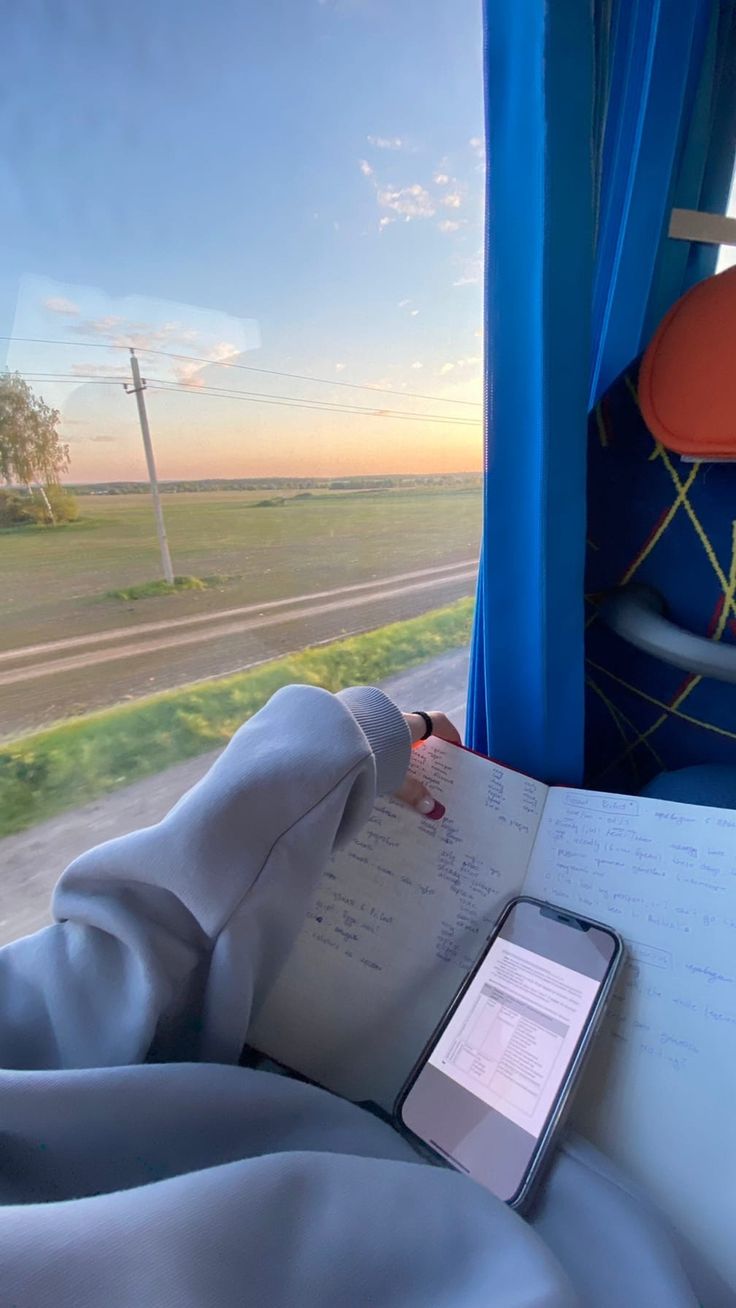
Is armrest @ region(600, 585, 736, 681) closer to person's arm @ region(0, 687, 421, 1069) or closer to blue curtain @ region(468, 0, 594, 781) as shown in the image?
blue curtain @ region(468, 0, 594, 781)

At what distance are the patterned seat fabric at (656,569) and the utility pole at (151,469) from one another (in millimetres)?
460

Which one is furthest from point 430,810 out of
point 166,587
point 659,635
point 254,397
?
point 254,397

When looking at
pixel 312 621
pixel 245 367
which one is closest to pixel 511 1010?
pixel 312 621

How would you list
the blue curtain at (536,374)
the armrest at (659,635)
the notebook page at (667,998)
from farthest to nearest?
the armrest at (659,635) < the blue curtain at (536,374) < the notebook page at (667,998)

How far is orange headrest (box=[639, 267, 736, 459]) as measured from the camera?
537 mm

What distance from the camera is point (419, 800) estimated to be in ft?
1.88

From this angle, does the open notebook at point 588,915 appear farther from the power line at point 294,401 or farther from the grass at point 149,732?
the power line at point 294,401

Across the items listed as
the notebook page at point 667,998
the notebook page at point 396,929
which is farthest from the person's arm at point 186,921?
the notebook page at point 667,998

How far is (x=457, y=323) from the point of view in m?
0.83

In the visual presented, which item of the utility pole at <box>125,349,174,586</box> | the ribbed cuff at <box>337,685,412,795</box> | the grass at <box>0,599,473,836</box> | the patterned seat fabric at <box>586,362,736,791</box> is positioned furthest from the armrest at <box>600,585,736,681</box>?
the utility pole at <box>125,349,174,586</box>

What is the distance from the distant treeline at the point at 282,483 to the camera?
2.13 feet

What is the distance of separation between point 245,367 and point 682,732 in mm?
632

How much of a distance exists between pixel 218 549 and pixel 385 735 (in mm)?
338

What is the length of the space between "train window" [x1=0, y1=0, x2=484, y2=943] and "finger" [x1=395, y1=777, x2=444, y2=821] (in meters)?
0.30
